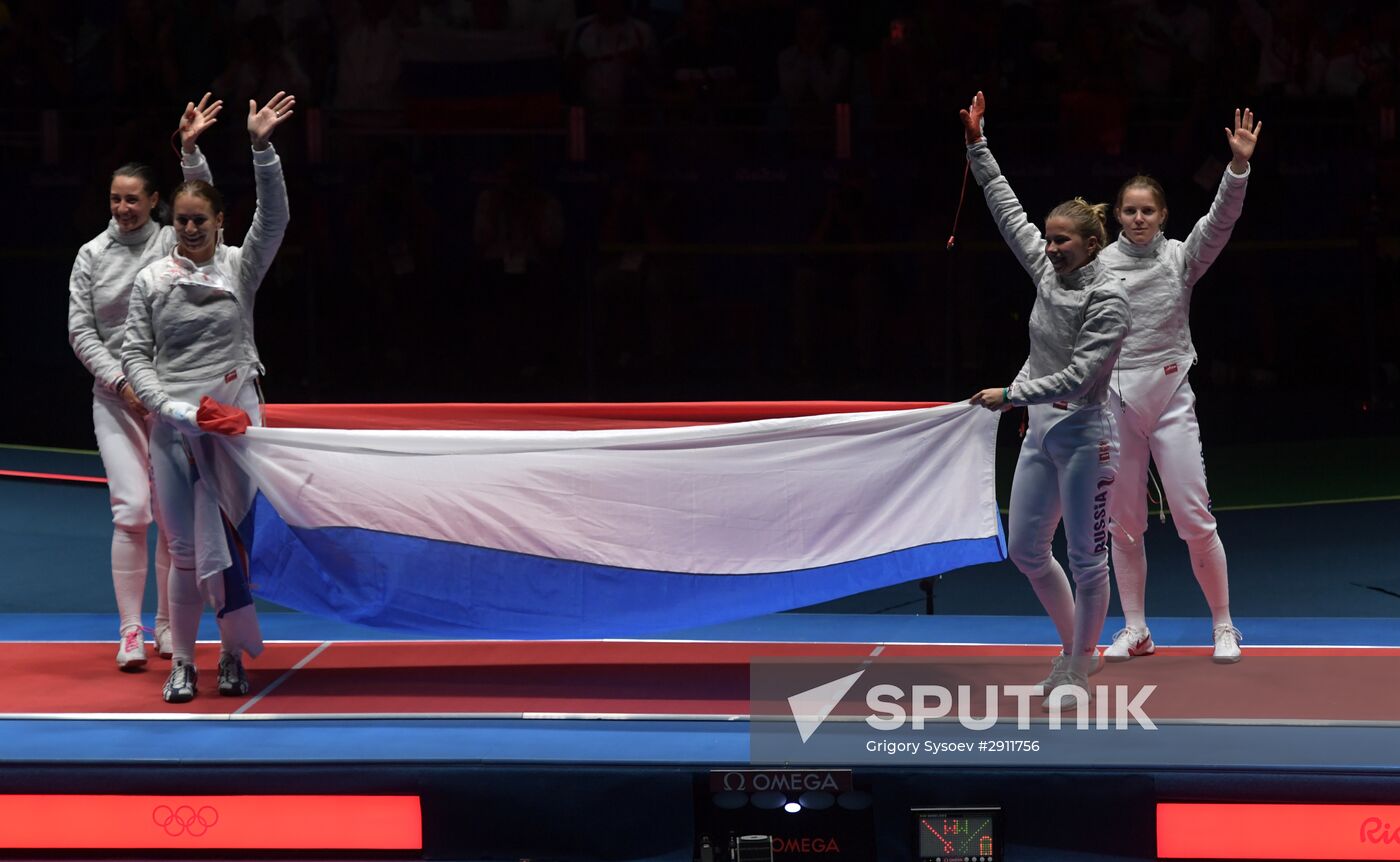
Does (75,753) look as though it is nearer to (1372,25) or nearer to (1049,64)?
(1049,64)

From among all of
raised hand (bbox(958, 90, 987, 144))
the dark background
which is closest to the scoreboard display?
raised hand (bbox(958, 90, 987, 144))

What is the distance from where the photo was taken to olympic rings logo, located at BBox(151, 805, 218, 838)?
13.1ft

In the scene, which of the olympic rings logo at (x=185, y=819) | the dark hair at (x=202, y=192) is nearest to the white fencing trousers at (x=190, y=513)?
the dark hair at (x=202, y=192)

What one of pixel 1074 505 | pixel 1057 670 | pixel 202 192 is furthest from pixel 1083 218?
pixel 202 192

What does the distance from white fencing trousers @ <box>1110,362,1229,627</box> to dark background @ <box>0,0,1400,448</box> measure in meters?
3.31

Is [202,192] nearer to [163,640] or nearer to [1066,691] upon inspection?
[163,640]

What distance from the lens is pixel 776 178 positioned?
9.08 m

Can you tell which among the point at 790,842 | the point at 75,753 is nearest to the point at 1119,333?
the point at 790,842

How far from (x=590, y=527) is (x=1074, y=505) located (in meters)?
1.36

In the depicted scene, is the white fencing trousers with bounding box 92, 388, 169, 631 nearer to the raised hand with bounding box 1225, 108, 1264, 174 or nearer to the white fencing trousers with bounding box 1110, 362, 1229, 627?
the white fencing trousers with bounding box 1110, 362, 1229, 627

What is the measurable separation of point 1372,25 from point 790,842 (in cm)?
760

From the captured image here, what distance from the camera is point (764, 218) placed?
29.8 ft

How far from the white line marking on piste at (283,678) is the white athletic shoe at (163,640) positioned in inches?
15.8

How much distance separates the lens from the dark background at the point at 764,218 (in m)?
8.84
